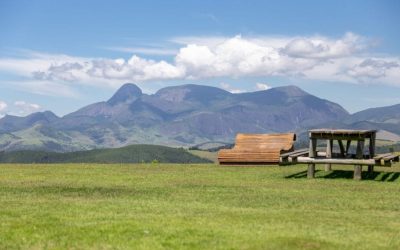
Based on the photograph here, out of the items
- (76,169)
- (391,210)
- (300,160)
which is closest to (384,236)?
(391,210)

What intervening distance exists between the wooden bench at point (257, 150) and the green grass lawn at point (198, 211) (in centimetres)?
742

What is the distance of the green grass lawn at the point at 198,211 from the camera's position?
13078 millimetres

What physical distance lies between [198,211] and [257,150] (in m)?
21.6

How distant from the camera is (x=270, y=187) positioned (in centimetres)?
2478

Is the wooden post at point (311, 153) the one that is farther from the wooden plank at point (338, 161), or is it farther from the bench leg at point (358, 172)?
the bench leg at point (358, 172)

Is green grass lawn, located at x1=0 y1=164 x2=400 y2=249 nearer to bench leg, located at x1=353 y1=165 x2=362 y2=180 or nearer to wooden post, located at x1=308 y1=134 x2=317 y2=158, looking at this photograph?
bench leg, located at x1=353 y1=165 x2=362 y2=180

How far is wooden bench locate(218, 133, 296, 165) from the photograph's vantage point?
125ft

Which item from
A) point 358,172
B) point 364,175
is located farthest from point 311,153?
point 358,172

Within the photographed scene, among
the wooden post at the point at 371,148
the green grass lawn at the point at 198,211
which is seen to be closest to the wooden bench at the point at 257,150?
the wooden post at the point at 371,148

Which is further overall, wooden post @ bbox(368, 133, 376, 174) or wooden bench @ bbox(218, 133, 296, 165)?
wooden bench @ bbox(218, 133, 296, 165)

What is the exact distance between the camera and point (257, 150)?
38.8 metres

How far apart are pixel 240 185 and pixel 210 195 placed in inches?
166

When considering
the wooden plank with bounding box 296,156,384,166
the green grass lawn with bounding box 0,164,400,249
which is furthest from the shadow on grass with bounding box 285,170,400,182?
the wooden plank with bounding box 296,156,384,166

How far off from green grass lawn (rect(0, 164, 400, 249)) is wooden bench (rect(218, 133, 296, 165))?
7.42 m
